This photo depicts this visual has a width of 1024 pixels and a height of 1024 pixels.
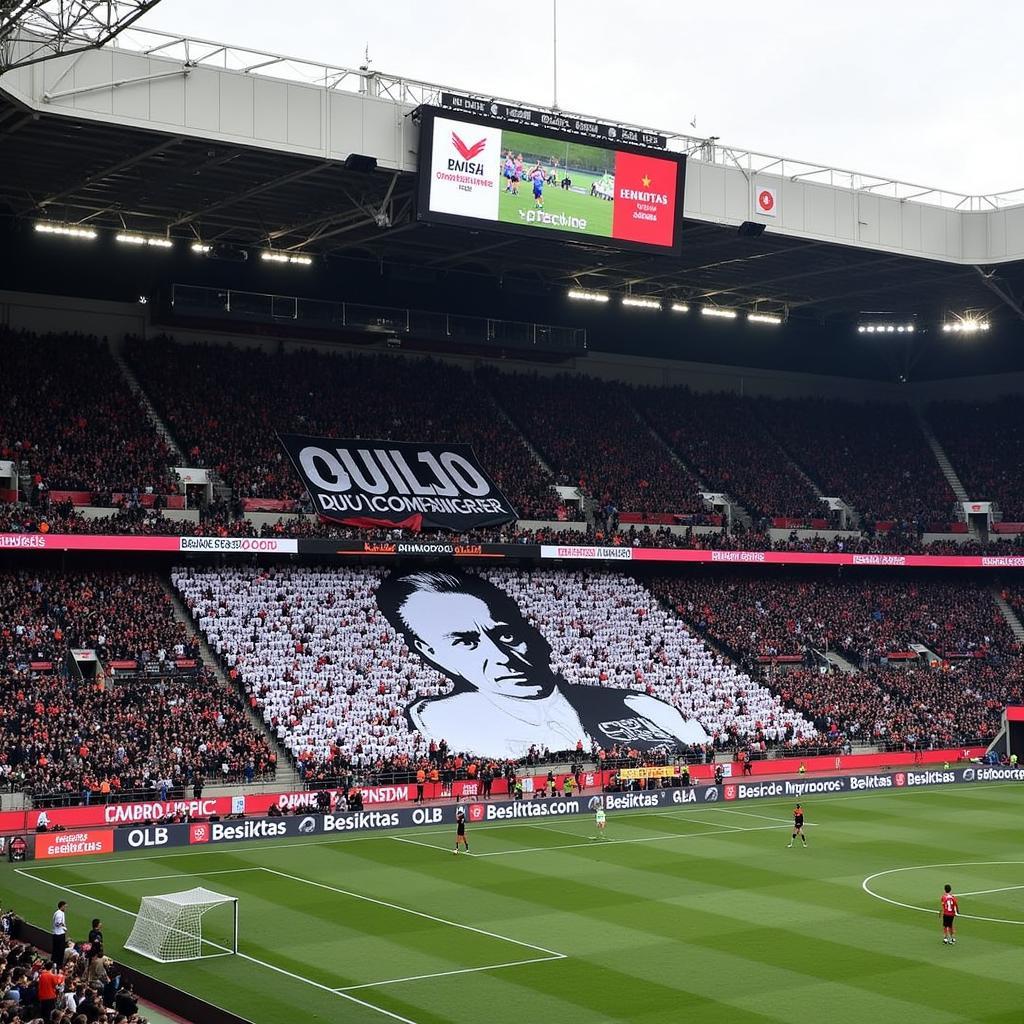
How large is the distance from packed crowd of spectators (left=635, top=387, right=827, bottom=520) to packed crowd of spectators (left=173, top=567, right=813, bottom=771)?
10514 millimetres

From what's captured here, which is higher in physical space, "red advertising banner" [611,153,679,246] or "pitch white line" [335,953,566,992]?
"red advertising banner" [611,153,679,246]

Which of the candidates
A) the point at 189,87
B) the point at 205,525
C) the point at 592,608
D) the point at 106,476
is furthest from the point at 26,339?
the point at 592,608

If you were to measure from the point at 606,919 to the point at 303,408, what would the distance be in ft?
117

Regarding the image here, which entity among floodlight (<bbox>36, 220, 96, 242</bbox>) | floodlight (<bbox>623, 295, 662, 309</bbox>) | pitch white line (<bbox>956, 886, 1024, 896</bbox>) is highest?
floodlight (<bbox>623, 295, 662, 309</bbox>)

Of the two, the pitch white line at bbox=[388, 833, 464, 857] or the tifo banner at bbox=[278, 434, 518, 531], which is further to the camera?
the tifo banner at bbox=[278, 434, 518, 531]

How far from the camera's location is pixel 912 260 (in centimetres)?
6084

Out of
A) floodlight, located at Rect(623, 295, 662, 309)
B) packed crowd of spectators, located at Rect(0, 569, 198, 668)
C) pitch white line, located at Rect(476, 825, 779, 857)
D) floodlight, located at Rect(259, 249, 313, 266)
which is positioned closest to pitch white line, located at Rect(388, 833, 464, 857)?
pitch white line, located at Rect(476, 825, 779, 857)

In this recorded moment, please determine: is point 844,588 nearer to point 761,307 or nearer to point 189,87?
point 761,307

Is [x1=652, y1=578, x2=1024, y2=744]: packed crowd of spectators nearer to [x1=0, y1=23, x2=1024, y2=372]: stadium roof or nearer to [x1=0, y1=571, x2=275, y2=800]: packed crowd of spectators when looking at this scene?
[x1=0, y1=23, x2=1024, y2=372]: stadium roof

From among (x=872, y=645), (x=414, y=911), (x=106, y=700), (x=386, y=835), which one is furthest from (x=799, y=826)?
(x=872, y=645)

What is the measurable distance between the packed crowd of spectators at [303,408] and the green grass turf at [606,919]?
20816 mm

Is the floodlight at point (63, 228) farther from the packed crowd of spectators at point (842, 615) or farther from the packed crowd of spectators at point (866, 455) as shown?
the packed crowd of spectators at point (866, 455)

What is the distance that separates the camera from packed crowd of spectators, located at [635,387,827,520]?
71062 mm

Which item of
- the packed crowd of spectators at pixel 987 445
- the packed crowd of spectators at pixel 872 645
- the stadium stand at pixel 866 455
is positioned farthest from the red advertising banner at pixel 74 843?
the packed crowd of spectators at pixel 987 445
